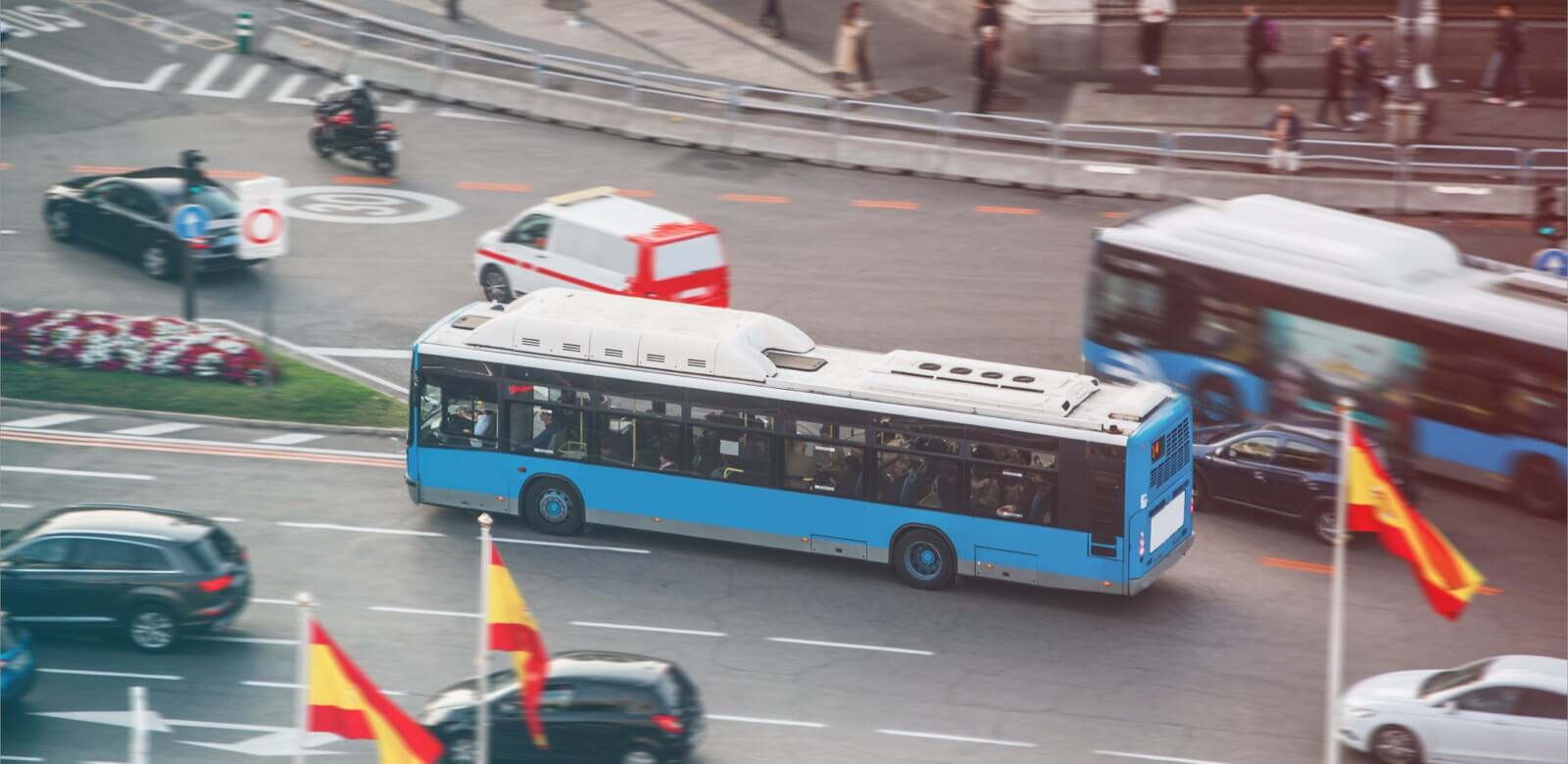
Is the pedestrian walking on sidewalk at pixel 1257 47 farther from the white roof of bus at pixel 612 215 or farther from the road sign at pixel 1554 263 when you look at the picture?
the white roof of bus at pixel 612 215

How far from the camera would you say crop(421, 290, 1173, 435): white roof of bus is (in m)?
24.6

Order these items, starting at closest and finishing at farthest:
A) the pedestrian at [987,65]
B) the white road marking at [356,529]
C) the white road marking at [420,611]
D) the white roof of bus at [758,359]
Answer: the white roof of bus at [758,359] → the white road marking at [420,611] → the white road marking at [356,529] → the pedestrian at [987,65]

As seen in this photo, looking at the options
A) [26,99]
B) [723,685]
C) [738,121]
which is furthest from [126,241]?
[723,685]

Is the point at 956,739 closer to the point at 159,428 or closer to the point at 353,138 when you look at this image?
the point at 159,428

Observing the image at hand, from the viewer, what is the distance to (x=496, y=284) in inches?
1330

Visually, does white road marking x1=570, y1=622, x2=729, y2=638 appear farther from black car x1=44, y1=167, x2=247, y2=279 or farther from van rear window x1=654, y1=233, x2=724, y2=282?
black car x1=44, y1=167, x2=247, y2=279

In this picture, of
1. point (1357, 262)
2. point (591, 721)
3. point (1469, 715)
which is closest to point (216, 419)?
point (591, 721)

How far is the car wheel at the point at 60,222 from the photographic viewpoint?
36.1 meters

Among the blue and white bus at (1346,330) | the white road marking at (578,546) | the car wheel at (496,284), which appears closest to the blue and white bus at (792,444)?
the white road marking at (578,546)

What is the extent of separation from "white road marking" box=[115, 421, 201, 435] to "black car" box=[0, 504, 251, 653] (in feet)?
21.5

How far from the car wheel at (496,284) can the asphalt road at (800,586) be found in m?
0.78

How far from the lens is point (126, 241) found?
35.4m

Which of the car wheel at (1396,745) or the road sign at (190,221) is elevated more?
the road sign at (190,221)

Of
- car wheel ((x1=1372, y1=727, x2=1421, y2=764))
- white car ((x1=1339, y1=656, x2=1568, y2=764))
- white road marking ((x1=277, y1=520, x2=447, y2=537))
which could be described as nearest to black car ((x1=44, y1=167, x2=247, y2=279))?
white road marking ((x1=277, y1=520, x2=447, y2=537))
